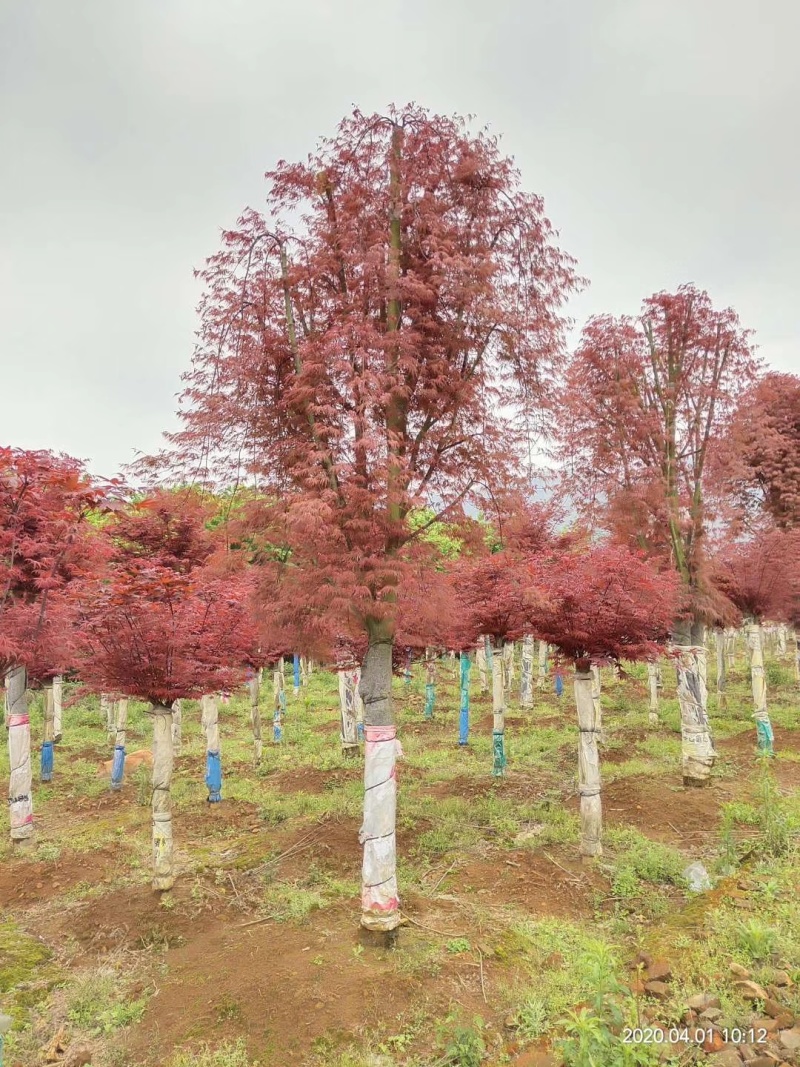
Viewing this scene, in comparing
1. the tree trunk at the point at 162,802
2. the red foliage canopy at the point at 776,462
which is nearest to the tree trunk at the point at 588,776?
the tree trunk at the point at 162,802

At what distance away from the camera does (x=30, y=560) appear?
983 centimetres

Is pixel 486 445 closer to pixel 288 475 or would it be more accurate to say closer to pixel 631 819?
pixel 288 475

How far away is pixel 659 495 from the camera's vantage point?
1400cm

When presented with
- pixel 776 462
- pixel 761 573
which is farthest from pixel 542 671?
pixel 761 573

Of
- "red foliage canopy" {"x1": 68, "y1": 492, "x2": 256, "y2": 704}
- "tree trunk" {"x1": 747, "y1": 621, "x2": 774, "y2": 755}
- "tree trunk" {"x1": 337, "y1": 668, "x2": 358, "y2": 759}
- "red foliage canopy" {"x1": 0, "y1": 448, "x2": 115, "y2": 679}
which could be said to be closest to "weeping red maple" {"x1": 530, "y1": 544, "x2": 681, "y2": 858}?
"red foliage canopy" {"x1": 68, "y1": 492, "x2": 256, "y2": 704}

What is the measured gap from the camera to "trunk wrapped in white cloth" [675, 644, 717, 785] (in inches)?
523

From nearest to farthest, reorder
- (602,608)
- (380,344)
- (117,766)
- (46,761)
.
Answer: (380,344) < (602,608) < (117,766) < (46,761)

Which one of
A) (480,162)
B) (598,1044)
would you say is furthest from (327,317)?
(598,1044)

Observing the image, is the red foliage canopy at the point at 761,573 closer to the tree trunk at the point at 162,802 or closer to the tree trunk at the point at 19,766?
the tree trunk at the point at 162,802

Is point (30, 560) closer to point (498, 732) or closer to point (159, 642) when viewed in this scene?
point (159, 642)

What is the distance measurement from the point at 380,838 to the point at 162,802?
12.7ft

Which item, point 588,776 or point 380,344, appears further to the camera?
point 588,776

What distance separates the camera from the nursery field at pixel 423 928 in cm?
525

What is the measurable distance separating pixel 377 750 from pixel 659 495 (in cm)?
994
